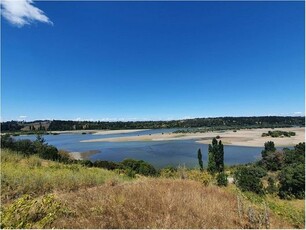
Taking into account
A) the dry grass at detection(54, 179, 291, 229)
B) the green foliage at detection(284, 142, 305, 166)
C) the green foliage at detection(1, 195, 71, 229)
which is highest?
the green foliage at detection(1, 195, 71, 229)

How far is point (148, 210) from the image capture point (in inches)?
225

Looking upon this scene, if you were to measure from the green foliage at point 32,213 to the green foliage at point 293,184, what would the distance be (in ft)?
97.2

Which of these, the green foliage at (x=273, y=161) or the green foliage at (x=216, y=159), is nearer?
the green foliage at (x=216, y=159)

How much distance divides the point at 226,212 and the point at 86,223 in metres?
2.98

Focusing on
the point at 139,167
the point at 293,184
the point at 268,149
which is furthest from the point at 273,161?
the point at 139,167

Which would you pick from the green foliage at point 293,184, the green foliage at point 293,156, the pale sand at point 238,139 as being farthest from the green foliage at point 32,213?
the pale sand at point 238,139

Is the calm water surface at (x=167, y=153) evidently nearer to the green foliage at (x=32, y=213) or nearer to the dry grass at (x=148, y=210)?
the dry grass at (x=148, y=210)

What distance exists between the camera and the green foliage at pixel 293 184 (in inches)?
1198

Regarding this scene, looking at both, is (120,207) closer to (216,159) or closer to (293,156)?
(216,159)

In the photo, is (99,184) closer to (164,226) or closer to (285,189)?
(164,226)

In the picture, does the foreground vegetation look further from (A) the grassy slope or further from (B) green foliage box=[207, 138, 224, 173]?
(B) green foliage box=[207, 138, 224, 173]

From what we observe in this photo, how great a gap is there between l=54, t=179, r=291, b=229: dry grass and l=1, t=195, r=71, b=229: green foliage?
0.21 metres

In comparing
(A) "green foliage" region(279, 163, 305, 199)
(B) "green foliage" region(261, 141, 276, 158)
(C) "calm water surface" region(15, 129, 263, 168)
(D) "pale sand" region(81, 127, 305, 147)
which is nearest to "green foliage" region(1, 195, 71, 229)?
(A) "green foliage" region(279, 163, 305, 199)

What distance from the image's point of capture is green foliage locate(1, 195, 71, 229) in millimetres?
4488
